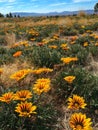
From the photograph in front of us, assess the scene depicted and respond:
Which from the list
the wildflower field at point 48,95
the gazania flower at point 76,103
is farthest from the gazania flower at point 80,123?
the gazania flower at point 76,103

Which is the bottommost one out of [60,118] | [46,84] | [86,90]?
[60,118]

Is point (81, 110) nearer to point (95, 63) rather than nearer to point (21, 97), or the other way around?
point (21, 97)

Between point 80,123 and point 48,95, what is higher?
point 80,123

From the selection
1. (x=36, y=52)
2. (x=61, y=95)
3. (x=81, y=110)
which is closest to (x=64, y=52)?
(x=36, y=52)

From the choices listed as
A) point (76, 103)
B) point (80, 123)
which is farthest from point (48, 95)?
point (80, 123)

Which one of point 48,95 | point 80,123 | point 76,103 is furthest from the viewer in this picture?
point 48,95

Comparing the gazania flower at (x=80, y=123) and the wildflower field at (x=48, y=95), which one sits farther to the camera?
the wildflower field at (x=48, y=95)

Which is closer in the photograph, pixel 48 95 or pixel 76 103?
pixel 76 103

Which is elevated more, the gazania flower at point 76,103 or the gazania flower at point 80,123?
the gazania flower at point 76,103

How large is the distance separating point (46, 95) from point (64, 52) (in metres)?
2.64

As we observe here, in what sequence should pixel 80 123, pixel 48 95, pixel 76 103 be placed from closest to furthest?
pixel 80 123
pixel 76 103
pixel 48 95

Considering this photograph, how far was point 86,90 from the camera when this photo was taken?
13.3 feet

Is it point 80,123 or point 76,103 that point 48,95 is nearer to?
point 76,103

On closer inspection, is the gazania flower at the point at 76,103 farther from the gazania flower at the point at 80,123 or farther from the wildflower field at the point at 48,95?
the gazania flower at the point at 80,123
